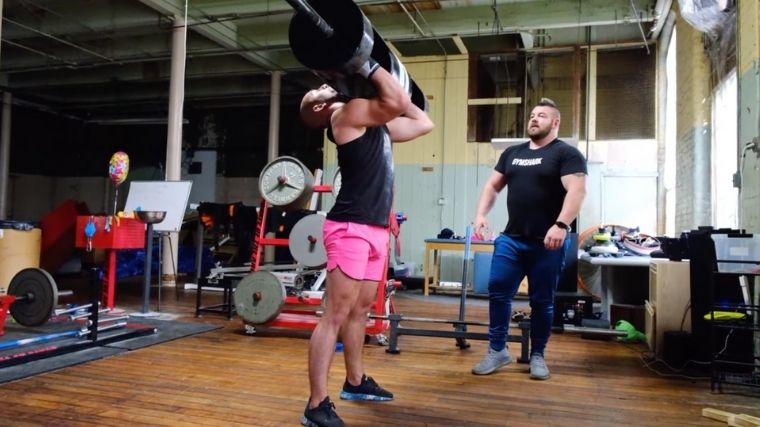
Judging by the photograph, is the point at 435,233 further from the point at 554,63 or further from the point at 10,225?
the point at 10,225

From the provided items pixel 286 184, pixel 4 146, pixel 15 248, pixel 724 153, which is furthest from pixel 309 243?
pixel 4 146

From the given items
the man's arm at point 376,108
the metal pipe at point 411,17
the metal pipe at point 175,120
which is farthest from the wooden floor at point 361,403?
the metal pipe at point 411,17

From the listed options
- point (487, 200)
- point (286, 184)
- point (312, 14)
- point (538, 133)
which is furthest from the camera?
point (286, 184)

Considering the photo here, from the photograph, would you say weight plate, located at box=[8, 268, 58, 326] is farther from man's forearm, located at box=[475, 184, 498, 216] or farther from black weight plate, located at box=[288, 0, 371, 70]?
man's forearm, located at box=[475, 184, 498, 216]

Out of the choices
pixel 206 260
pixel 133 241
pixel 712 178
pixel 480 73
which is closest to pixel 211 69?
pixel 206 260

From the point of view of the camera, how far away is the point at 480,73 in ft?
28.1

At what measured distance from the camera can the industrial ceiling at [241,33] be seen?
7258 millimetres

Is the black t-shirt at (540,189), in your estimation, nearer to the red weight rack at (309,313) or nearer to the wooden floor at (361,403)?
the wooden floor at (361,403)

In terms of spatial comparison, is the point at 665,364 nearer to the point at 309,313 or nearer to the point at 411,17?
the point at 309,313

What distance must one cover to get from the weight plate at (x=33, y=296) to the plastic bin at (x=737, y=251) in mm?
3917

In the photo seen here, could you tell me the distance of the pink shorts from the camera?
6.23 feet

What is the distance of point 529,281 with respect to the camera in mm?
2820

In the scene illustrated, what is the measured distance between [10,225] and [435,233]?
18.4 feet

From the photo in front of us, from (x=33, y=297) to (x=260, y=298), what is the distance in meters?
1.42
